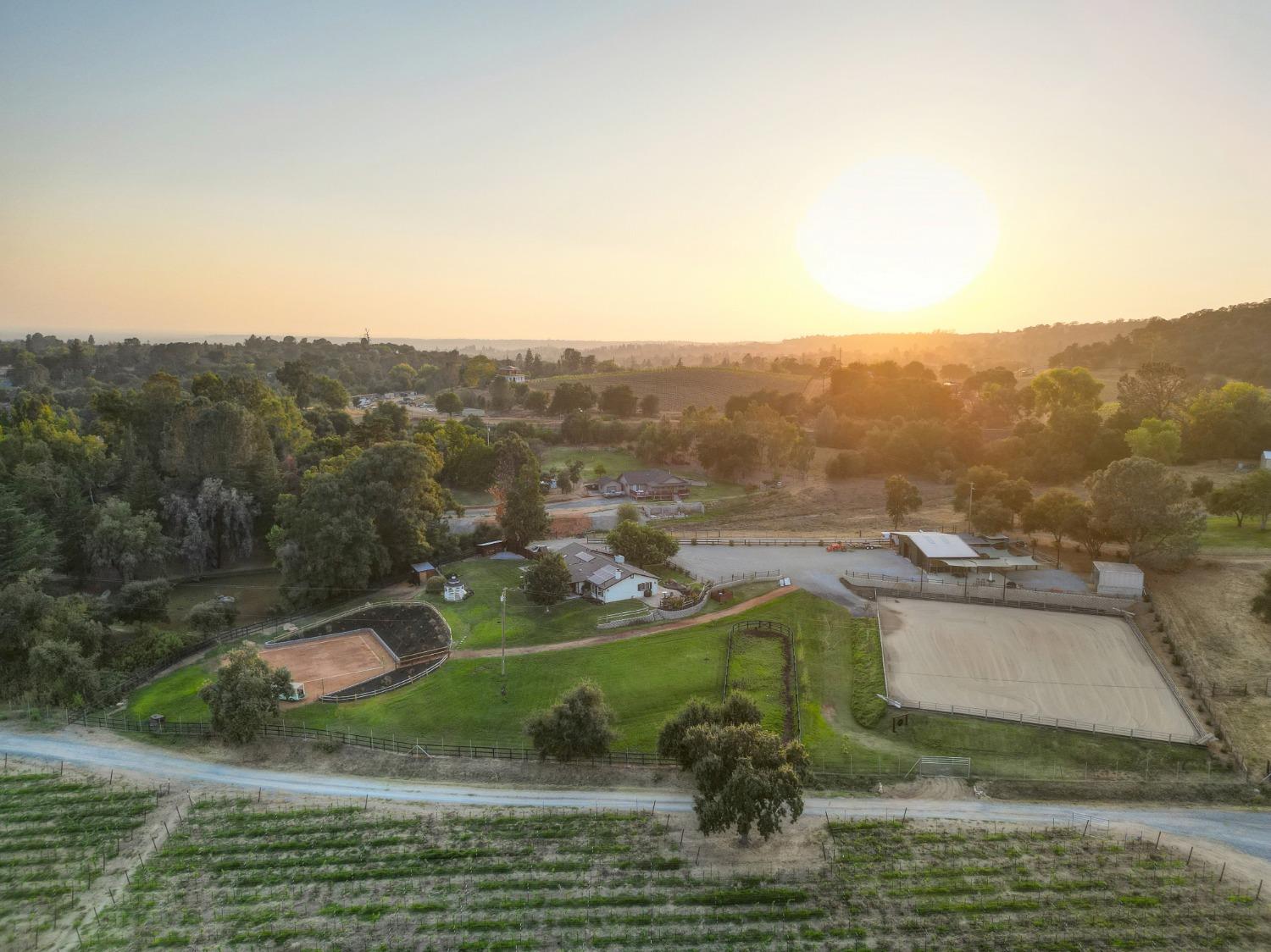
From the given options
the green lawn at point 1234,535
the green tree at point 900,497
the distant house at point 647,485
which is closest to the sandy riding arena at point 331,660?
the distant house at point 647,485

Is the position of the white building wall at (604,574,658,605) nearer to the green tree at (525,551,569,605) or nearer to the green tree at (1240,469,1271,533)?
the green tree at (525,551,569,605)

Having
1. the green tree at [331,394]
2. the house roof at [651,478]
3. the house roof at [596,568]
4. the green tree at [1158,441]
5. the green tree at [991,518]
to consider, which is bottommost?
the house roof at [596,568]

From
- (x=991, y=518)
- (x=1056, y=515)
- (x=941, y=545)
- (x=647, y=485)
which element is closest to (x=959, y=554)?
(x=941, y=545)

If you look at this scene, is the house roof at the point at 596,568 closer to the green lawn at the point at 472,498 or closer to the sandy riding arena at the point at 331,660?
the sandy riding arena at the point at 331,660

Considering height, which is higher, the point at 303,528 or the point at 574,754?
the point at 303,528

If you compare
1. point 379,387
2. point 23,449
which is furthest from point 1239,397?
point 379,387

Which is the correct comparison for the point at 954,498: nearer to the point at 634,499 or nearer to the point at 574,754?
the point at 634,499

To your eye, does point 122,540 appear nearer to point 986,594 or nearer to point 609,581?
point 609,581
